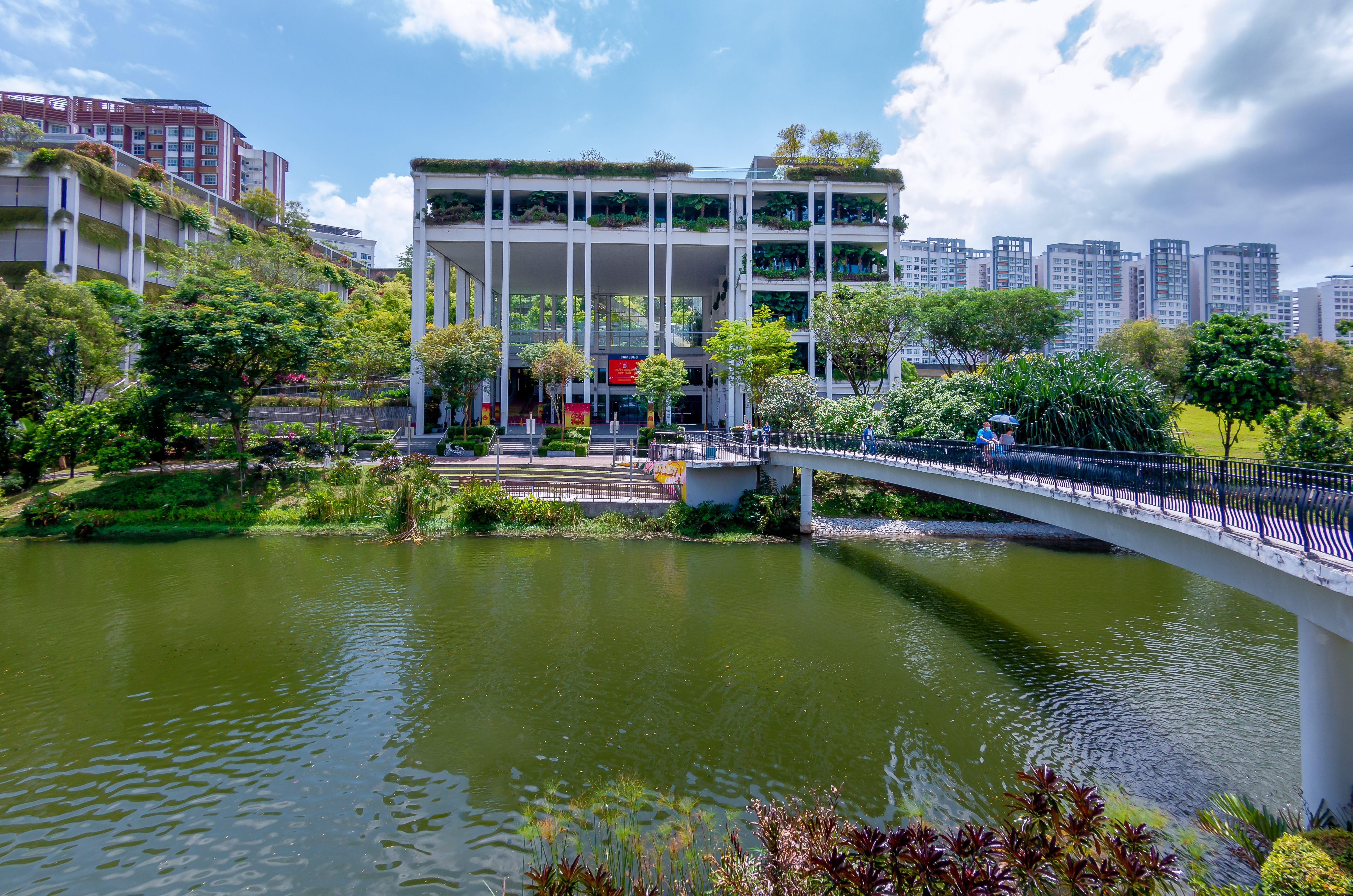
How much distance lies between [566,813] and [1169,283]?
14047cm

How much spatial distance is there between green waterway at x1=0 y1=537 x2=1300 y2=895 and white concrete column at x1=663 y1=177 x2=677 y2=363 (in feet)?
69.8

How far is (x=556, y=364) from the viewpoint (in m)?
29.9

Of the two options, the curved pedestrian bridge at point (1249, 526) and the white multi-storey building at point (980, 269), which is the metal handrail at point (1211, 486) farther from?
the white multi-storey building at point (980, 269)

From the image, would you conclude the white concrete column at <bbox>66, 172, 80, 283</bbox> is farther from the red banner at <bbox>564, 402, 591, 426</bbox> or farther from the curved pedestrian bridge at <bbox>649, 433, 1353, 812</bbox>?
the curved pedestrian bridge at <bbox>649, 433, 1353, 812</bbox>

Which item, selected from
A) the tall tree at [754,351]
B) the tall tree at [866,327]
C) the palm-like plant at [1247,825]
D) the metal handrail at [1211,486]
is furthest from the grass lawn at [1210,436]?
the palm-like plant at [1247,825]

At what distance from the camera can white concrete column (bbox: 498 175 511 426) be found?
3312 cm

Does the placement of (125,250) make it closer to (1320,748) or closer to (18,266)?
(18,266)

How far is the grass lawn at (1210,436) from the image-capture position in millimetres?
31000

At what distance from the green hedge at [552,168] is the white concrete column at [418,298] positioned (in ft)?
3.83

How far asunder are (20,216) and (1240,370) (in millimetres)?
59184

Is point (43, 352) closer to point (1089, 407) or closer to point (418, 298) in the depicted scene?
point (418, 298)

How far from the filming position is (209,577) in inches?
575

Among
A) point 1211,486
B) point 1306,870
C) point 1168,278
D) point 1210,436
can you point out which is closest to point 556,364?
point 1211,486

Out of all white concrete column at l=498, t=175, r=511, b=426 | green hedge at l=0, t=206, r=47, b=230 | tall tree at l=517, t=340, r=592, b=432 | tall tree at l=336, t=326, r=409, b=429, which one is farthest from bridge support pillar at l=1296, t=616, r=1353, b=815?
green hedge at l=0, t=206, r=47, b=230
